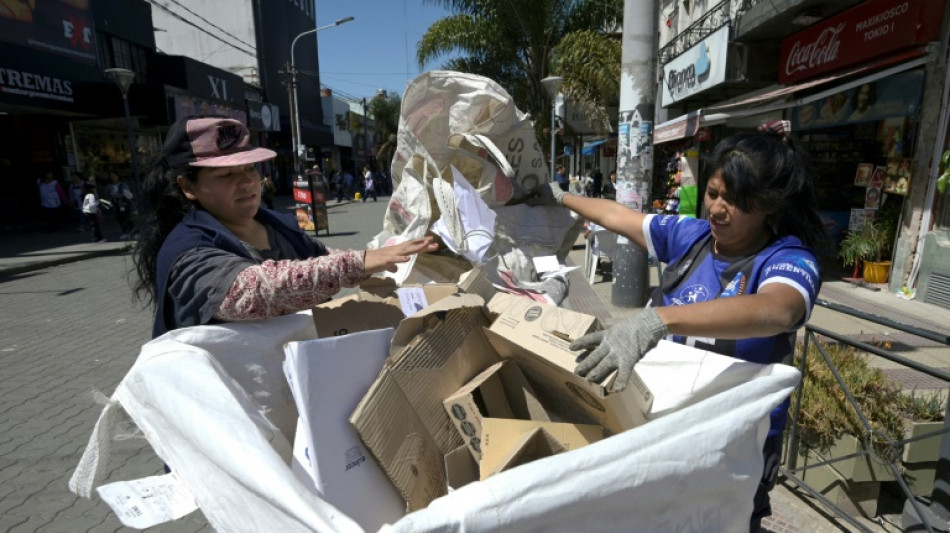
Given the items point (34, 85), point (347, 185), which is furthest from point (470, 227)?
point (347, 185)

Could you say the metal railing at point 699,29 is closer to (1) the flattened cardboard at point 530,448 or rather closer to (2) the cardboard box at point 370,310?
(2) the cardboard box at point 370,310

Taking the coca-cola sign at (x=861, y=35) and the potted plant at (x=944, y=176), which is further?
the coca-cola sign at (x=861, y=35)

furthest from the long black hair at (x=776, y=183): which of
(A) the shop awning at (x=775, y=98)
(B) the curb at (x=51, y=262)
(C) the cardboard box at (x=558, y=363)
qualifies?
(B) the curb at (x=51, y=262)

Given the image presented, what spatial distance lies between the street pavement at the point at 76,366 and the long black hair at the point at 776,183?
5.98 ft

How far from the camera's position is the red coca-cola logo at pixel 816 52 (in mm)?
7414

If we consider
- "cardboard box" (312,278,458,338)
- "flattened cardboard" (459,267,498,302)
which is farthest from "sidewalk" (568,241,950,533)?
"cardboard box" (312,278,458,338)

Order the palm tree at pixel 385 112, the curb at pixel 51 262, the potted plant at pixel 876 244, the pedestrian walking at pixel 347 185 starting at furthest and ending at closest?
1. the palm tree at pixel 385 112
2. the pedestrian walking at pixel 347 185
3. the curb at pixel 51 262
4. the potted plant at pixel 876 244

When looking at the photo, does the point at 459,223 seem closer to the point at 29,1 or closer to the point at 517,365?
the point at 517,365

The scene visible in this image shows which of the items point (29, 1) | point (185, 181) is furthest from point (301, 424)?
point (29, 1)

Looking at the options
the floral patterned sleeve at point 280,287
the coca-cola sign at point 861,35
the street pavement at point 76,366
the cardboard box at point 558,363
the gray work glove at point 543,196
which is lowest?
the street pavement at point 76,366

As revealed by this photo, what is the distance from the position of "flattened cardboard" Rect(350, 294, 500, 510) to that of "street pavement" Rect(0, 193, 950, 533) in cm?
73

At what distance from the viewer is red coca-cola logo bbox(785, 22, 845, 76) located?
7.41 metres

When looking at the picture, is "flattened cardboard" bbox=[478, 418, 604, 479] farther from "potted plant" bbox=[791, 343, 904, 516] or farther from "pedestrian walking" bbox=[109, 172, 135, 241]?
"pedestrian walking" bbox=[109, 172, 135, 241]

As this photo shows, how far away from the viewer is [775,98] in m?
7.44
